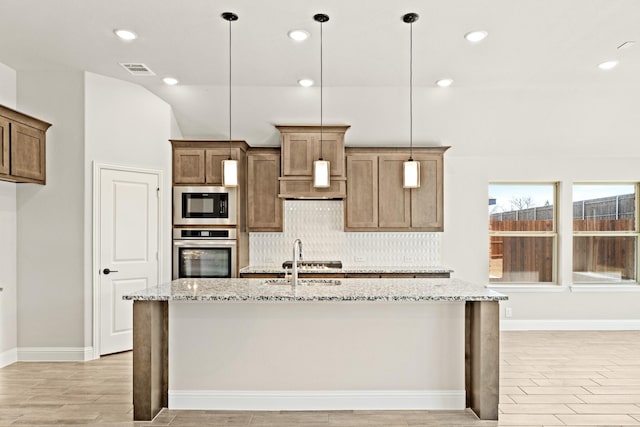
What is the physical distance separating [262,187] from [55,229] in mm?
2274

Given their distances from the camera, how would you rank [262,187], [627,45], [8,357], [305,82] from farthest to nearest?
1. [262,187]
2. [305,82]
3. [8,357]
4. [627,45]

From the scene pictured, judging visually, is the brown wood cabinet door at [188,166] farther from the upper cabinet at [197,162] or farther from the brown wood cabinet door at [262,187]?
the brown wood cabinet door at [262,187]

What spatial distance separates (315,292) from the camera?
10.0 ft

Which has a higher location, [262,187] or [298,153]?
A: [298,153]

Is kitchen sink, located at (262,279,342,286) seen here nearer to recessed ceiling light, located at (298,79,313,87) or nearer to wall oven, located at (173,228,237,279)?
wall oven, located at (173,228,237,279)

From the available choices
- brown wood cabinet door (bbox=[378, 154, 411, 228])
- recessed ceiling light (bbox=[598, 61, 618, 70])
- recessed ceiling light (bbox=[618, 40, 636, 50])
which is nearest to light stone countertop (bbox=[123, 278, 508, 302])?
brown wood cabinet door (bbox=[378, 154, 411, 228])

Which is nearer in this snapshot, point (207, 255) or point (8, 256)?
point (8, 256)

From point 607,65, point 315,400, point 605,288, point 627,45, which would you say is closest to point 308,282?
point 315,400

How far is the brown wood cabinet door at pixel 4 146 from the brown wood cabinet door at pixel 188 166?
167 centimetres

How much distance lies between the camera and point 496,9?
3062mm

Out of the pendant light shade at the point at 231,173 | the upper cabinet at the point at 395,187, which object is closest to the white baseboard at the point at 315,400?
the pendant light shade at the point at 231,173

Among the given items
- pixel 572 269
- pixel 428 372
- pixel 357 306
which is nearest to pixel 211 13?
pixel 357 306

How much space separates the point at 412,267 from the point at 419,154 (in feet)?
4.72

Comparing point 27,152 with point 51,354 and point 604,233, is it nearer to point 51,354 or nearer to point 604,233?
point 51,354
